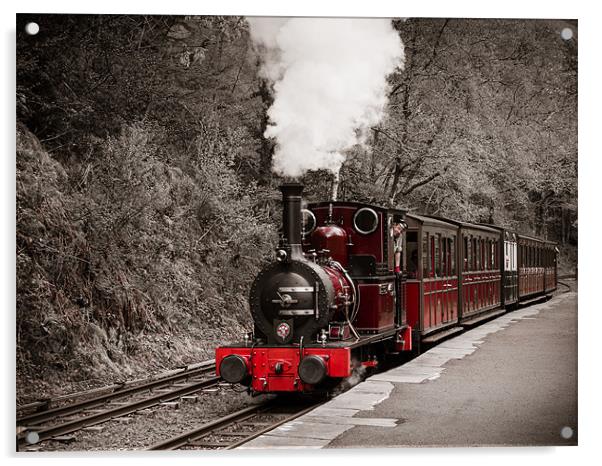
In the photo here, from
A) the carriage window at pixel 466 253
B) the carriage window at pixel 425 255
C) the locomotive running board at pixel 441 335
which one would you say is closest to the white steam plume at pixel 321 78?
the carriage window at pixel 425 255

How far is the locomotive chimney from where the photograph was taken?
285 inches

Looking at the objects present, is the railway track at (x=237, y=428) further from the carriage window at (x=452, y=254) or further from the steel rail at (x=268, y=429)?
the carriage window at (x=452, y=254)

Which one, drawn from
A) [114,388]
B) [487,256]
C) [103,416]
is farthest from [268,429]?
[487,256]

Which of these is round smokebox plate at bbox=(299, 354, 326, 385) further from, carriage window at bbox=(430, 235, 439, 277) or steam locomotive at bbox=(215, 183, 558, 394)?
carriage window at bbox=(430, 235, 439, 277)

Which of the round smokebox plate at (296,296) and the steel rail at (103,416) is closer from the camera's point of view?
the steel rail at (103,416)

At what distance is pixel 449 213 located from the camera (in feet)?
37.7

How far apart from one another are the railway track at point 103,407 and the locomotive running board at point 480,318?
493 cm

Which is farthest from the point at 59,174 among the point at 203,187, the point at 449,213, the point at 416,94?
the point at 449,213

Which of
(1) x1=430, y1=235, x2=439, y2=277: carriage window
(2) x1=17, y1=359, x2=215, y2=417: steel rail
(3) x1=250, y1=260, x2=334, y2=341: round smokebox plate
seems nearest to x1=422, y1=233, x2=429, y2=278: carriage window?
(1) x1=430, y1=235, x2=439, y2=277: carriage window

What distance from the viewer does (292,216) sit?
288 inches

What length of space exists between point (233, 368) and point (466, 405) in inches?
82.0

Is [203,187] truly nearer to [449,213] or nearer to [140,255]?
[140,255]

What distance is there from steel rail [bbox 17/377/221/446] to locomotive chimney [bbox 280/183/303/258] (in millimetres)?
1786

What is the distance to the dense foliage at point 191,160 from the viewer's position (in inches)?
292
